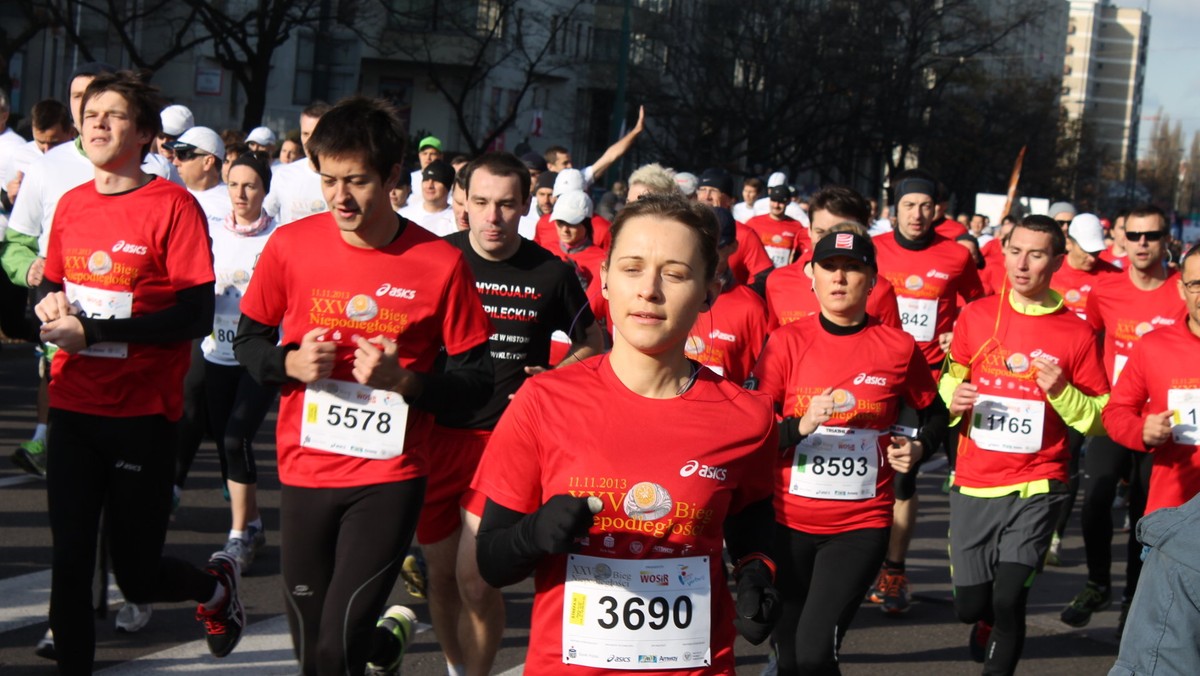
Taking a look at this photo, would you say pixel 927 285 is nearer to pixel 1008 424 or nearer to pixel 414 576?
pixel 1008 424

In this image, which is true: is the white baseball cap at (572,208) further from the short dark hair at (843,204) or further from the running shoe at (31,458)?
the running shoe at (31,458)

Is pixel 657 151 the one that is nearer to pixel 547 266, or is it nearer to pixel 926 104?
pixel 926 104

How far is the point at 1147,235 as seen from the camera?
29.5ft

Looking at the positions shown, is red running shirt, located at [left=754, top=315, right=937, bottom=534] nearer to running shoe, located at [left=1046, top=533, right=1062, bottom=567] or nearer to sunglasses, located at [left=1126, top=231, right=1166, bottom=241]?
sunglasses, located at [left=1126, top=231, right=1166, bottom=241]

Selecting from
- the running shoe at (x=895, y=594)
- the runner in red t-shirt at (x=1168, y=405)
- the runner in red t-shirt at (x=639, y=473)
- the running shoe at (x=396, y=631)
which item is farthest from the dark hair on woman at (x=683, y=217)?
the running shoe at (x=895, y=594)

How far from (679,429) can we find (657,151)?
43947 mm

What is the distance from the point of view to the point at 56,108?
A: 34.8 ft

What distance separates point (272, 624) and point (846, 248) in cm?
318

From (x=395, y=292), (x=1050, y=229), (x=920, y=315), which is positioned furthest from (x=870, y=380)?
(x=920, y=315)

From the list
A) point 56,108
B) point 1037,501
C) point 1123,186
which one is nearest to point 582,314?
point 1037,501

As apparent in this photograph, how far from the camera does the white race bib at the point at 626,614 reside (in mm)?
3504

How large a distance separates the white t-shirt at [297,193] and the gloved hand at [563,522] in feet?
23.7

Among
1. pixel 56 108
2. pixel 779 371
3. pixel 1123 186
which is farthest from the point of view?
pixel 1123 186

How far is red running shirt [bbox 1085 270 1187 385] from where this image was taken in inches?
358
